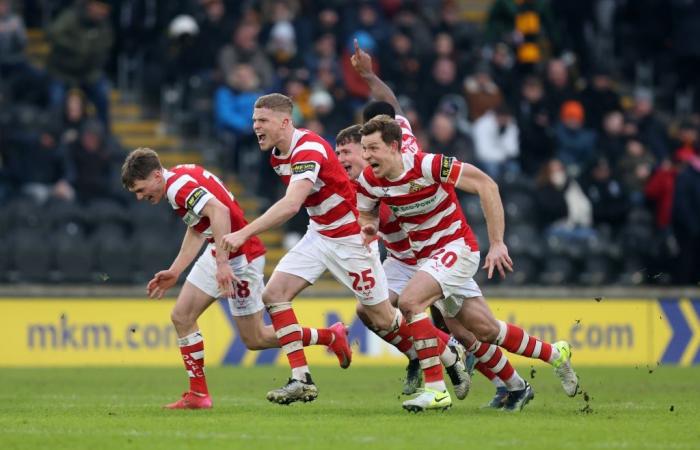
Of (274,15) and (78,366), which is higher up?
(274,15)

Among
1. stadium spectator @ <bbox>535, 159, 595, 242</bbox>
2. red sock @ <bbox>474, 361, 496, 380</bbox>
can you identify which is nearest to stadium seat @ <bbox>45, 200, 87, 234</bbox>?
stadium spectator @ <bbox>535, 159, 595, 242</bbox>

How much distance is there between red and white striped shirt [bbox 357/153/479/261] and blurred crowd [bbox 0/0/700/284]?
9154 millimetres

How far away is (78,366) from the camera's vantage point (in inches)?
746

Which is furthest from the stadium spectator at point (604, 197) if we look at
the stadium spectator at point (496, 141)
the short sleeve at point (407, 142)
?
the short sleeve at point (407, 142)

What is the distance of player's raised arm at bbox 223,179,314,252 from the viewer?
11172 mm

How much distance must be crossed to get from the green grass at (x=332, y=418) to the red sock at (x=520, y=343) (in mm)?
497

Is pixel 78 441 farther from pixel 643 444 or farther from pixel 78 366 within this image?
pixel 78 366

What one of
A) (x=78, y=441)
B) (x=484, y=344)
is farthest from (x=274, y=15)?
(x=78, y=441)

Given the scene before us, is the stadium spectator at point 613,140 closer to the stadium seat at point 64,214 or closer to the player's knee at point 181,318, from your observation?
the stadium seat at point 64,214

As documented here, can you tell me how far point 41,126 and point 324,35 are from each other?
4.69 metres

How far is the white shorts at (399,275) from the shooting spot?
13125 millimetres

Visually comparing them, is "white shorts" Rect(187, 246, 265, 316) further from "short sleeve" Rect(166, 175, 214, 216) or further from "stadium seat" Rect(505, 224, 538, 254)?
"stadium seat" Rect(505, 224, 538, 254)

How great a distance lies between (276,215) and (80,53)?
10875 mm

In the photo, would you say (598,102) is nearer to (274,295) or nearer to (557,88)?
(557,88)
